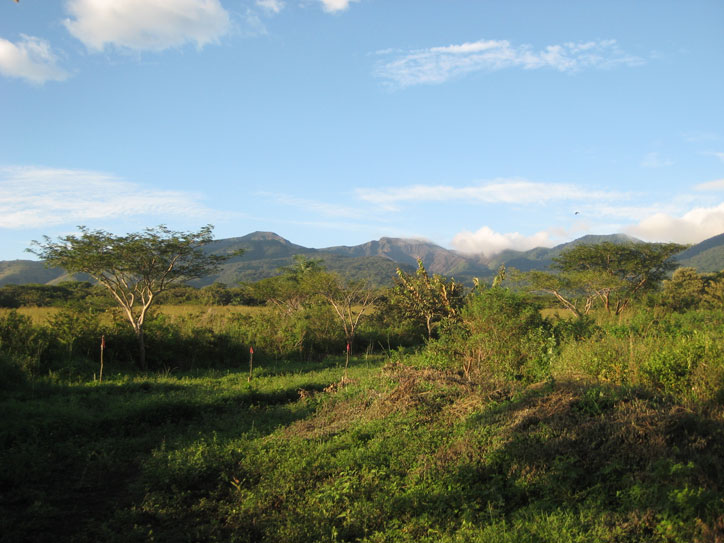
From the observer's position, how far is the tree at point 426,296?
19406mm

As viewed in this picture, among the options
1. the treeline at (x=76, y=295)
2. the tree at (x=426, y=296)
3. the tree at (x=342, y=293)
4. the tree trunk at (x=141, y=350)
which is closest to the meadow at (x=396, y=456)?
the tree trunk at (x=141, y=350)

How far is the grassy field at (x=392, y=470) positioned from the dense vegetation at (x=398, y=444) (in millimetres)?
20

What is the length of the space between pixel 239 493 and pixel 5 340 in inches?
323

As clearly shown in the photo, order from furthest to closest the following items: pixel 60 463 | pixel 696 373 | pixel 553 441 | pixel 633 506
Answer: pixel 696 373 → pixel 60 463 → pixel 553 441 → pixel 633 506

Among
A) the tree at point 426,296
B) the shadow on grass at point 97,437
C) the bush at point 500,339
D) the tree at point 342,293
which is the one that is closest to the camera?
the shadow on grass at point 97,437

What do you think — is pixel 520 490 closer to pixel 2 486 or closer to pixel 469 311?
pixel 2 486

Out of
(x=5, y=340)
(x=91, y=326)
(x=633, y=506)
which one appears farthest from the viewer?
(x=91, y=326)

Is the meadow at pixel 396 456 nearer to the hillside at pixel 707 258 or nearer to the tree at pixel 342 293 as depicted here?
the tree at pixel 342 293

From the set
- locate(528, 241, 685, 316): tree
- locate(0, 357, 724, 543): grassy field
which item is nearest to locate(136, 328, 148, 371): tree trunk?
locate(0, 357, 724, 543): grassy field

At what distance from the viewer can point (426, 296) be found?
19734 millimetres

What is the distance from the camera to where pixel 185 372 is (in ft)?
40.1

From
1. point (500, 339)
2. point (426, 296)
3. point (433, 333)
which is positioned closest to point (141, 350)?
point (500, 339)

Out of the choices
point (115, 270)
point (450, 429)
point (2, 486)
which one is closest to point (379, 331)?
point (115, 270)

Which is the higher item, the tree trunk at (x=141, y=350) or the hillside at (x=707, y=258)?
the hillside at (x=707, y=258)
